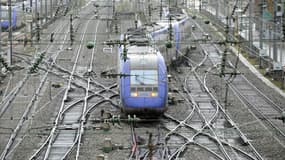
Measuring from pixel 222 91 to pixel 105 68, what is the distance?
5.74 meters

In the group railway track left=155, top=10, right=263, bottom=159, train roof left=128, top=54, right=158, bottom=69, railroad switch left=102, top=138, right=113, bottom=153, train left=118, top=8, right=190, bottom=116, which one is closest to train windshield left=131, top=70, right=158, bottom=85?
train left=118, top=8, right=190, bottom=116

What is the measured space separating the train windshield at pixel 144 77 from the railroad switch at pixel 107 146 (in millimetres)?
2420

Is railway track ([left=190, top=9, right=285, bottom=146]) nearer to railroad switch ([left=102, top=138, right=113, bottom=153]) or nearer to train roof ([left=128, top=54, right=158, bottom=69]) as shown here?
train roof ([left=128, top=54, right=158, bottom=69])

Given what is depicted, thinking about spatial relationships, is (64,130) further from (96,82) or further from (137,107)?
(96,82)

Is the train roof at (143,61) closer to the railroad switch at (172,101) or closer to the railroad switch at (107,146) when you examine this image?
the railroad switch at (172,101)

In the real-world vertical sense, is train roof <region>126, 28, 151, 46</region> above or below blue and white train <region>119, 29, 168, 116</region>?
above

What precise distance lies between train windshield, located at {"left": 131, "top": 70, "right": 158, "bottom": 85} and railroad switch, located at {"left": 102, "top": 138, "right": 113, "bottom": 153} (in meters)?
2.42

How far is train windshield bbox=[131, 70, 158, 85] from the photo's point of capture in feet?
58.5

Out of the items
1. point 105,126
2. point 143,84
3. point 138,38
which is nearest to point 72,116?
point 105,126

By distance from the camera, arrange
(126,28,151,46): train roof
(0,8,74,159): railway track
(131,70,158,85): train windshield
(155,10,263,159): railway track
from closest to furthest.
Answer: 1. (155,10,263,159): railway track
2. (0,8,74,159): railway track
3. (131,70,158,85): train windshield
4. (126,28,151,46): train roof

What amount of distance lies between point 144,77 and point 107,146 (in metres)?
3.27

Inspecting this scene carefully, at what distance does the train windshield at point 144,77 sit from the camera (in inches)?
702

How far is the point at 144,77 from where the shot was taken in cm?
1789

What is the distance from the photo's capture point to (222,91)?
22.6 metres
